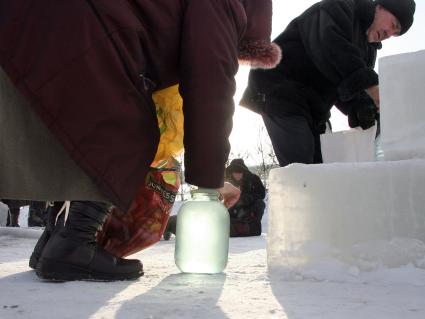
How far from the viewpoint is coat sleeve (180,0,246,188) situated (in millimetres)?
1326

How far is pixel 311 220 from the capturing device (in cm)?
142

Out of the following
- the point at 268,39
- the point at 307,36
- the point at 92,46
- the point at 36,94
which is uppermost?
the point at 307,36

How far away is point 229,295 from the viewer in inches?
42.5

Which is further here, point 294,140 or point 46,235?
point 294,140

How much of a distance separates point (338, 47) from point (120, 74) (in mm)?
1229

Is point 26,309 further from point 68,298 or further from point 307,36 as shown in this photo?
point 307,36

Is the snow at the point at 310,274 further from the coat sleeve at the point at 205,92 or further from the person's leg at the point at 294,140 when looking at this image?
the person's leg at the point at 294,140

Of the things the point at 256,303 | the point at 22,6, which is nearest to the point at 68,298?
the point at 256,303

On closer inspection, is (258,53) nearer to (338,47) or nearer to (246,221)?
(338,47)

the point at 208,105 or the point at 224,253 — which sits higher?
the point at 208,105

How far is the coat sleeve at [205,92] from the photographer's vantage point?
133 centimetres

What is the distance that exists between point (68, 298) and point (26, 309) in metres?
0.11

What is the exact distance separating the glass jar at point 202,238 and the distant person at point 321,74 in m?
0.88

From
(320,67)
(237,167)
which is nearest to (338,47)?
(320,67)
